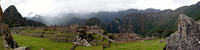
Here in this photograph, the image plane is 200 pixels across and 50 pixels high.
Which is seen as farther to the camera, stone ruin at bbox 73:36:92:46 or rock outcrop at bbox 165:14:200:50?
stone ruin at bbox 73:36:92:46

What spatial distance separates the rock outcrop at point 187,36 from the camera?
14031mm

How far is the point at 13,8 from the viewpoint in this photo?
154 meters

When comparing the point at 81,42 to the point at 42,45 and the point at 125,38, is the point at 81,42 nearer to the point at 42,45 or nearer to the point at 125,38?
the point at 42,45

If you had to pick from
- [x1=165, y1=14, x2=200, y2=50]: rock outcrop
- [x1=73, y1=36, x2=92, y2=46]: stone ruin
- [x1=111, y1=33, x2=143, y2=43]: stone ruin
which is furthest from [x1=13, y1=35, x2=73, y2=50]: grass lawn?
[x1=165, y1=14, x2=200, y2=50]: rock outcrop

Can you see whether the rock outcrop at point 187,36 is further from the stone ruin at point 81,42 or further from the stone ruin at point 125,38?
the stone ruin at point 125,38

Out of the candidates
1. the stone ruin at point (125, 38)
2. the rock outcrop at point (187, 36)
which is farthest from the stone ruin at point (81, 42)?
the rock outcrop at point (187, 36)

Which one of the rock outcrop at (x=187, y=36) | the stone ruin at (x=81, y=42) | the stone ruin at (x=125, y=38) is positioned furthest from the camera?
the stone ruin at (x=125, y=38)

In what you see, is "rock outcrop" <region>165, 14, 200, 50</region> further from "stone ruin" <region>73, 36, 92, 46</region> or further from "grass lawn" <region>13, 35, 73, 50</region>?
"stone ruin" <region>73, 36, 92, 46</region>

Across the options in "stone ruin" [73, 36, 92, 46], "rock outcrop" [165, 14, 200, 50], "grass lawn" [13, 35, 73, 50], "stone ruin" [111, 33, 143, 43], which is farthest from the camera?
"stone ruin" [111, 33, 143, 43]

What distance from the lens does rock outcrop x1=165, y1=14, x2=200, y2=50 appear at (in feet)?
46.0

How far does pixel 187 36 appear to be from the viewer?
14.3m

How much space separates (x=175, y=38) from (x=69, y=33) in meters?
43.4

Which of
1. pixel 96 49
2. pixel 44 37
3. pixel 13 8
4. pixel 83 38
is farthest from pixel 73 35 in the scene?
pixel 13 8

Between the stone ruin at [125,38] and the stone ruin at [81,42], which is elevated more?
the stone ruin at [81,42]
